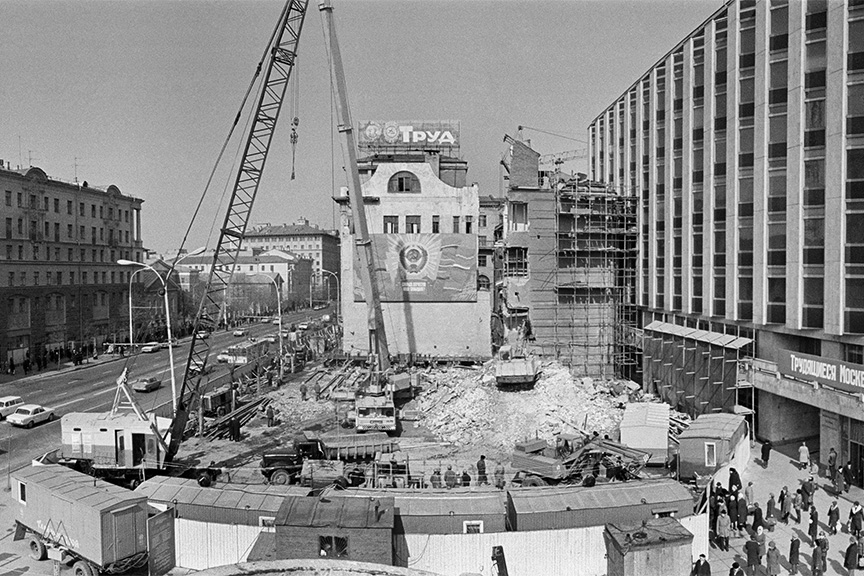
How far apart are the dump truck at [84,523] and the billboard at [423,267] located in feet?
122

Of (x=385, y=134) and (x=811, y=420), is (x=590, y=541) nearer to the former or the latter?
(x=811, y=420)

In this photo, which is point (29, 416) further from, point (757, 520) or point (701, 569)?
point (757, 520)

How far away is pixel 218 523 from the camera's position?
2061 centimetres

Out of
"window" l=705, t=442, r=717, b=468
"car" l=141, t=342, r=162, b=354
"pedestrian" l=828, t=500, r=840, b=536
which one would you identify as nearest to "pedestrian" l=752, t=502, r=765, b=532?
"pedestrian" l=828, t=500, r=840, b=536

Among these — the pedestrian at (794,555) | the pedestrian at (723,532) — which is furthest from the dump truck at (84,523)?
the pedestrian at (794,555)

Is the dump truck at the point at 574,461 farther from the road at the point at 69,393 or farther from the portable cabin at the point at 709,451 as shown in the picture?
the road at the point at 69,393

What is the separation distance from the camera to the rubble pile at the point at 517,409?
117ft

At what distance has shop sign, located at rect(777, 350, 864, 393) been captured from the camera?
27.1 metres

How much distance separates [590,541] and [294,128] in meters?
34.3

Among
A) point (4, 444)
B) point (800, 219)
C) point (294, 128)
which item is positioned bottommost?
point (4, 444)

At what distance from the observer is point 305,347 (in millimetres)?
65438

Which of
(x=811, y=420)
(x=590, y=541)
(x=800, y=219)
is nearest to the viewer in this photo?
(x=590, y=541)

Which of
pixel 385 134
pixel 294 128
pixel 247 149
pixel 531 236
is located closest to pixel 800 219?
pixel 531 236

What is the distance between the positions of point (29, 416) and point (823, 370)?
4308 centimetres
